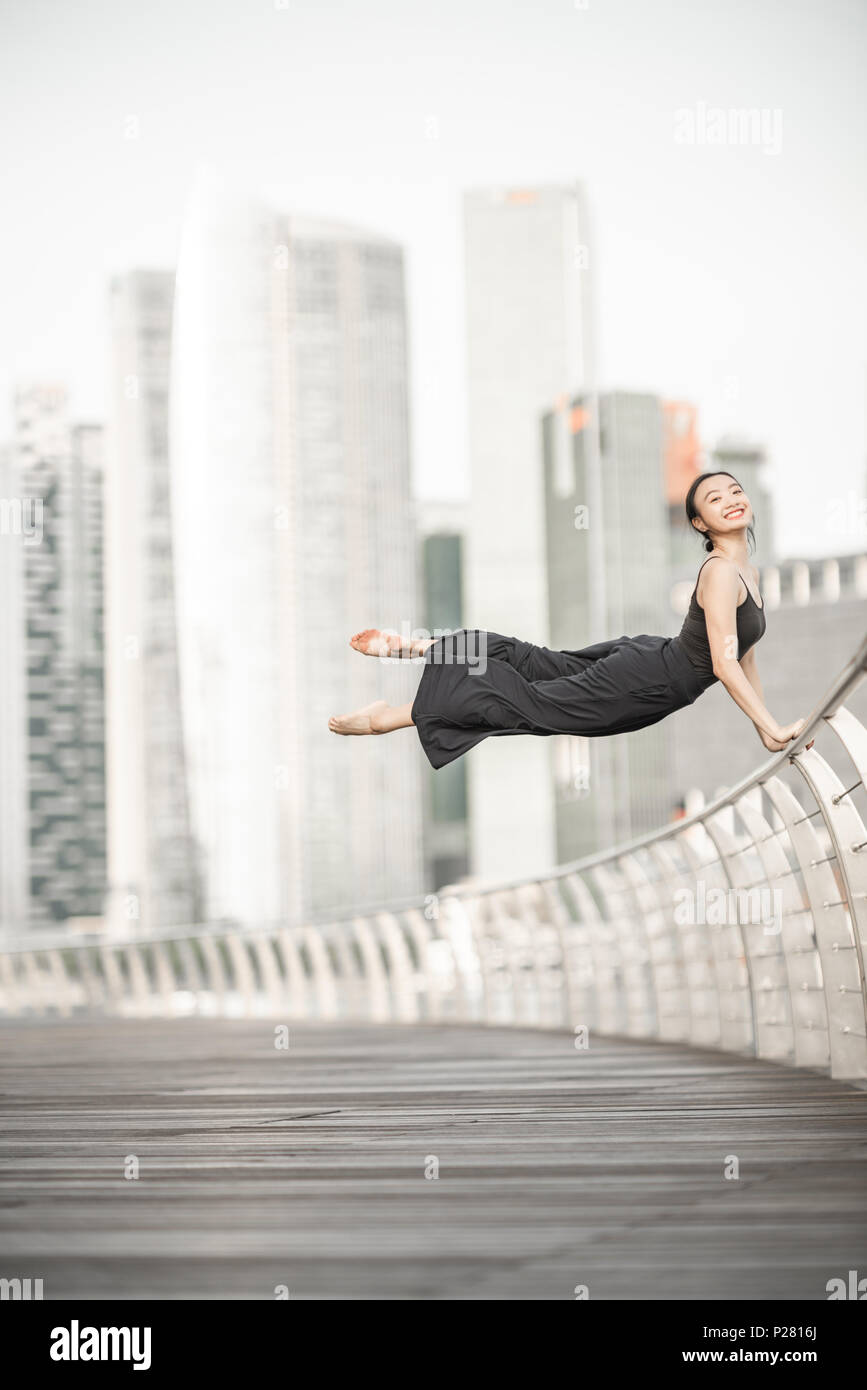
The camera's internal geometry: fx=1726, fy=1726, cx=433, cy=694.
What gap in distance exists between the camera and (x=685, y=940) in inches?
273

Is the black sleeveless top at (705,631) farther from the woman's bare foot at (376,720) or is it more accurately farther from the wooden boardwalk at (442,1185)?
the wooden boardwalk at (442,1185)

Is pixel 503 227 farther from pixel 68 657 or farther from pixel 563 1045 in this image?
pixel 563 1045

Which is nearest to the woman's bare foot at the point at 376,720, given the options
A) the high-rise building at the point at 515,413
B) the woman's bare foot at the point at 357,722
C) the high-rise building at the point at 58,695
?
the woman's bare foot at the point at 357,722

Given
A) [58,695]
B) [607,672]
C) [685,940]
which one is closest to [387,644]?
[607,672]

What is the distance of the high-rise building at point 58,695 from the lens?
151 m

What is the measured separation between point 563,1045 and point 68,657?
15810cm

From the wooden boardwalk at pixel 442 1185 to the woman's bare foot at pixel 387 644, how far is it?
49.1 inches

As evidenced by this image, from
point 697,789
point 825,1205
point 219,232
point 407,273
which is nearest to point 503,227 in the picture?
point 407,273

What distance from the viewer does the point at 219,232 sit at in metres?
134

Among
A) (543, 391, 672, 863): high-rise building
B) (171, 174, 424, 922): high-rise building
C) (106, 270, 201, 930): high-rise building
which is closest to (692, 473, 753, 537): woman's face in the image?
(171, 174, 424, 922): high-rise building

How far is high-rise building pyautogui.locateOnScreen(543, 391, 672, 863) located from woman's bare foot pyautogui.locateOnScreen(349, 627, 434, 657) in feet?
377

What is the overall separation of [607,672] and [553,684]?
0.17 m

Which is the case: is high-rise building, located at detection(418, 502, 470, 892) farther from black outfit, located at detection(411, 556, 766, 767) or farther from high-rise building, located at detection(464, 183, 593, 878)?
black outfit, located at detection(411, 556, 766, 767)

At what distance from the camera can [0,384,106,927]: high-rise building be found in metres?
151
